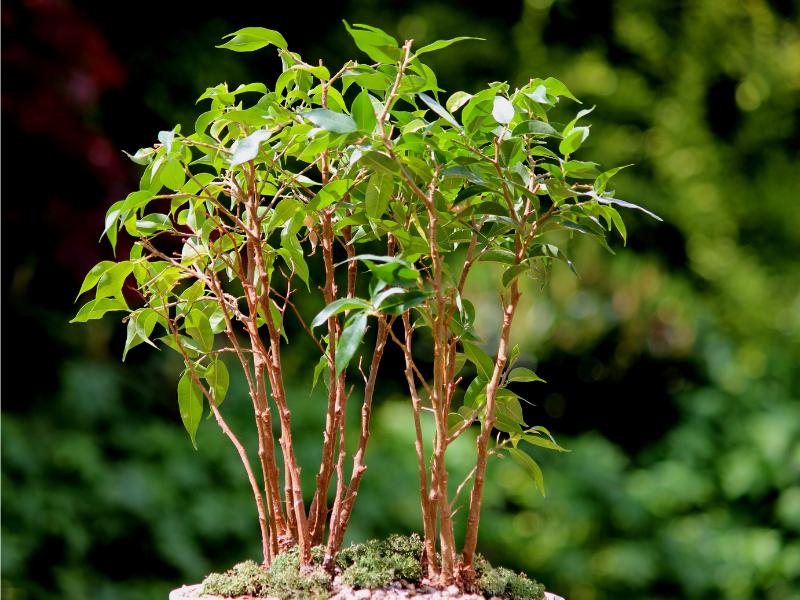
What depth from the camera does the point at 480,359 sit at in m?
Result: 1.00

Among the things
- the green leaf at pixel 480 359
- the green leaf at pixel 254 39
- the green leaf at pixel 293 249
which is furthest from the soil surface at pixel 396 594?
the green leaf at pixel 254 39

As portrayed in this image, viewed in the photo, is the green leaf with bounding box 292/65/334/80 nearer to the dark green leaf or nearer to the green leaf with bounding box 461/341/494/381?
the dark green leaf

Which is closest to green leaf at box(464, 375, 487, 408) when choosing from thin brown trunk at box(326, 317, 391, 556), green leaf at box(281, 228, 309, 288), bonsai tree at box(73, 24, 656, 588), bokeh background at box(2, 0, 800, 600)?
bonsai tree at box(73, 24, 656, 588)

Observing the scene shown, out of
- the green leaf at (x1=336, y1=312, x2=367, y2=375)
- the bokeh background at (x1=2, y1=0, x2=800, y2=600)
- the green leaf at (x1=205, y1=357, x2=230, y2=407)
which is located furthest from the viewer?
the bokeh background at (x1=2, y1=0, x2=800, y2=600)

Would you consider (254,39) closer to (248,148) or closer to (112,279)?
(248,148)

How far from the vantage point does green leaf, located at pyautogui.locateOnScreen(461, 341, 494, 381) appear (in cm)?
99

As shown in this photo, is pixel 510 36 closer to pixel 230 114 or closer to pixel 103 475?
pixel 103 475

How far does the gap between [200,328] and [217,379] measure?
0.08 metres

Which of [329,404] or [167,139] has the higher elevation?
[167,139]

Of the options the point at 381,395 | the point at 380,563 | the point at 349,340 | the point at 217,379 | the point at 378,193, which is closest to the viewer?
the point at 349,340

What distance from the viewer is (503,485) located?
3062 millimetres

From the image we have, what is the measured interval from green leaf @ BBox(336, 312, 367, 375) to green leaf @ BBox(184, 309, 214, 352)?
0.35 metres

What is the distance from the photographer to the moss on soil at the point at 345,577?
94 centimetres

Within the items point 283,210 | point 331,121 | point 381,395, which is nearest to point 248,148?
point 331,121
